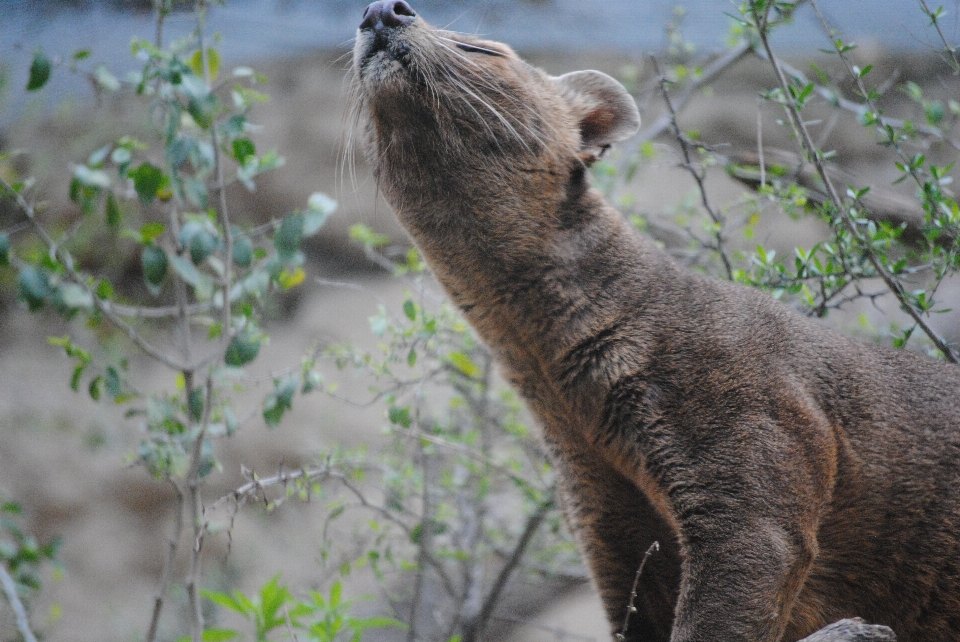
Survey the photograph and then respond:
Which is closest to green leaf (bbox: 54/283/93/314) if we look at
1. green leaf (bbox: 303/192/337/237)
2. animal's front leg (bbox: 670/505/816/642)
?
green leaf (bbox: 303/192/337/237)

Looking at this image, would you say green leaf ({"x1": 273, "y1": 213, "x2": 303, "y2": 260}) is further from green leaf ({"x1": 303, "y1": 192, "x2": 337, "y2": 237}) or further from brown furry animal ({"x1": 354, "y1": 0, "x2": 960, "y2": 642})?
brown furry animal ({"x1": 354, "y1": 0, "x2": 960, "y2": 642})

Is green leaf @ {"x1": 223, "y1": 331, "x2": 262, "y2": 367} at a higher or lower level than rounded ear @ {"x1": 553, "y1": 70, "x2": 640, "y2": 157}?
lower

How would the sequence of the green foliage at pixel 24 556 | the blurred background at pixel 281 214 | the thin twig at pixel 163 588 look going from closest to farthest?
the thin twig at pixel 163 588 < the green foliage at pixel 24 556 < the blurred background at pixel 281 214

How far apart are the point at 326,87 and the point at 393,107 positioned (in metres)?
5.05

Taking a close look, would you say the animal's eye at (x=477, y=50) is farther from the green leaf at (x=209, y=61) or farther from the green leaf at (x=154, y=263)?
the green leaf at (x=154, y=263)

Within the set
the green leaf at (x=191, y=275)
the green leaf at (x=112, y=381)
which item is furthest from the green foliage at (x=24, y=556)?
the green leaf at (x=191, y=275)

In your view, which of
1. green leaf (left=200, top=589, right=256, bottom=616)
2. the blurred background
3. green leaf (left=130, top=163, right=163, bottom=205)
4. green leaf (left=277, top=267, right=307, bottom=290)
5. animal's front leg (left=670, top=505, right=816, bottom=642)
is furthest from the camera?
the blurred background

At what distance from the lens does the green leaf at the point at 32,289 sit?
287 cm

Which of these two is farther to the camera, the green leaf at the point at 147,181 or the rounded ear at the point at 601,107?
the rounded ear at the point at 601,107

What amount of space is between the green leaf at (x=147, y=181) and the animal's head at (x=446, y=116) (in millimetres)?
763

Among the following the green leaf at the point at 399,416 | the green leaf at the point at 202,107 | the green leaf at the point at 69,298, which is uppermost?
the green leaf at the point at 202,107

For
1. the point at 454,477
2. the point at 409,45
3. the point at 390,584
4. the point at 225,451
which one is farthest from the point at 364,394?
the point at 409,45

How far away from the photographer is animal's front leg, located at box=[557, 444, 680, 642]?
293 cm

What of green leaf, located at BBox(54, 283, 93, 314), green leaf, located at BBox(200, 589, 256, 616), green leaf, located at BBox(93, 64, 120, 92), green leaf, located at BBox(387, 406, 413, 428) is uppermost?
green leaf, located at BBox(93, 64, 120, 92)
